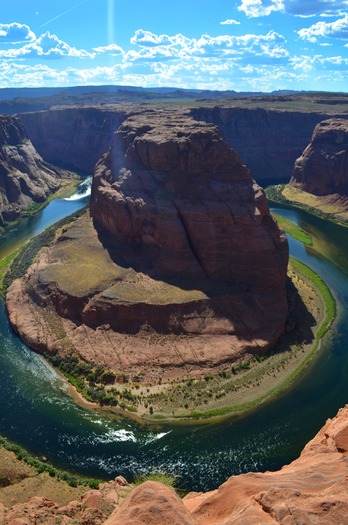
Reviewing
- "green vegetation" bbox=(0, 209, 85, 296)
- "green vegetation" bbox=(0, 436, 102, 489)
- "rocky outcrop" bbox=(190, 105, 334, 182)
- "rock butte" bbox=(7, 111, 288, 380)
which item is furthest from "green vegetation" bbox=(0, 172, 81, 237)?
"green vegetation" bbox=(0, 436, 102, 489)

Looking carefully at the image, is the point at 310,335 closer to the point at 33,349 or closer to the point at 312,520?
the point at 33,349

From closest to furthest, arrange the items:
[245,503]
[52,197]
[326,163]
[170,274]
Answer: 1. [245,503]
2. [170,274]
3. [326,163]
4. [52,197]

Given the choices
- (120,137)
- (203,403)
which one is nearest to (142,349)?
(203,403)

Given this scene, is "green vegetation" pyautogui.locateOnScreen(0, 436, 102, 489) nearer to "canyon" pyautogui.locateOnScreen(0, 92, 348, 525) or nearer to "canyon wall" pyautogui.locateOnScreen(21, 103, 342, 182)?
"canyon" pyautogui.locateOnScreen(0, 92, 348, 525)

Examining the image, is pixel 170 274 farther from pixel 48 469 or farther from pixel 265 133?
pixel 265 133

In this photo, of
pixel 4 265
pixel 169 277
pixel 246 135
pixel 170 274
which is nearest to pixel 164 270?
pixel 170 274

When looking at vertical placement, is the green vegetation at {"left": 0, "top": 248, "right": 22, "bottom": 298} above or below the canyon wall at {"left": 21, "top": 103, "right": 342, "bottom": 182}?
below

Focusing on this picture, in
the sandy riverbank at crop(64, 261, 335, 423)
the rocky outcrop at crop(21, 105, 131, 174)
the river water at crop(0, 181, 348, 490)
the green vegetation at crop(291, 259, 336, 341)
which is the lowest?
the river water at crop(0, 181, 348, 490)
